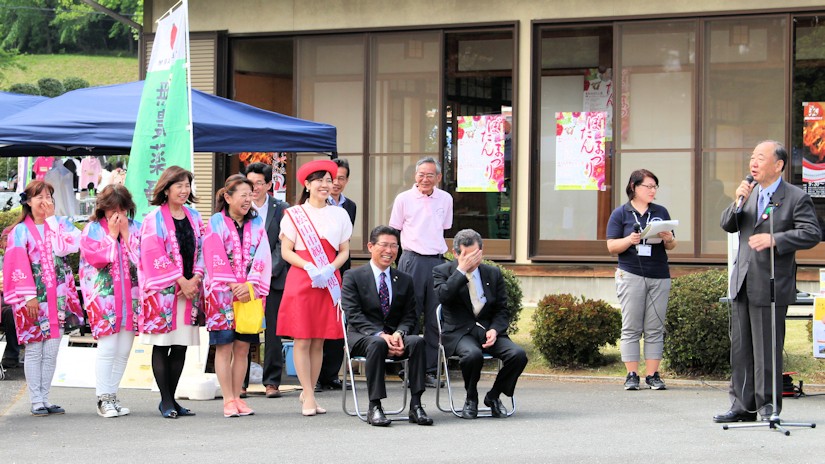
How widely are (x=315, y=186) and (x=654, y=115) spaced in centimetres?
778

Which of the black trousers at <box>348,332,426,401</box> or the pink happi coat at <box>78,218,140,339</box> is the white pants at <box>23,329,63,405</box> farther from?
the black trousers at <box>348,332,426,401</box>

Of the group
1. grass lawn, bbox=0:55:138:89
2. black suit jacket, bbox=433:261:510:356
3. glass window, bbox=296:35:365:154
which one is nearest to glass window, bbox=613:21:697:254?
glass window, bbox=296:35:365:154

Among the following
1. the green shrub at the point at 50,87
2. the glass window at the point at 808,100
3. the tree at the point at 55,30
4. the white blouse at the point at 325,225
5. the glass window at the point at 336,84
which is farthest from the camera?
the tree at the point at 55,30

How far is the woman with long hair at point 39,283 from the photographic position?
30.4 ft

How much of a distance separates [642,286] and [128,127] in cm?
513

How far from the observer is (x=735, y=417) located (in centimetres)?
870

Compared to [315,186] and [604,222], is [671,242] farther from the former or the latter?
[604,222]

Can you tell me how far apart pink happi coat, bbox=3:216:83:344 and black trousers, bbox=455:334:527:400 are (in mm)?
3195

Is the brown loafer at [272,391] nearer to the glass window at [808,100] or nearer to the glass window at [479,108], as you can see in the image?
the glass window at [479,108]

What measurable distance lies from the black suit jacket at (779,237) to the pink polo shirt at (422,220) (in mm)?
2965

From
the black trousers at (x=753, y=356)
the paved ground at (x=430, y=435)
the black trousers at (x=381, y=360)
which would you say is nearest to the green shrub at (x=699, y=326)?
the paved ground at (x=430, y=435)

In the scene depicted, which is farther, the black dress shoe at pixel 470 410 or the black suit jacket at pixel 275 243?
the black suit jacket at pixel 275 243

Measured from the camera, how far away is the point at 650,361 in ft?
34.6


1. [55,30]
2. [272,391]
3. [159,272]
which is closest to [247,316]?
[159,272]
